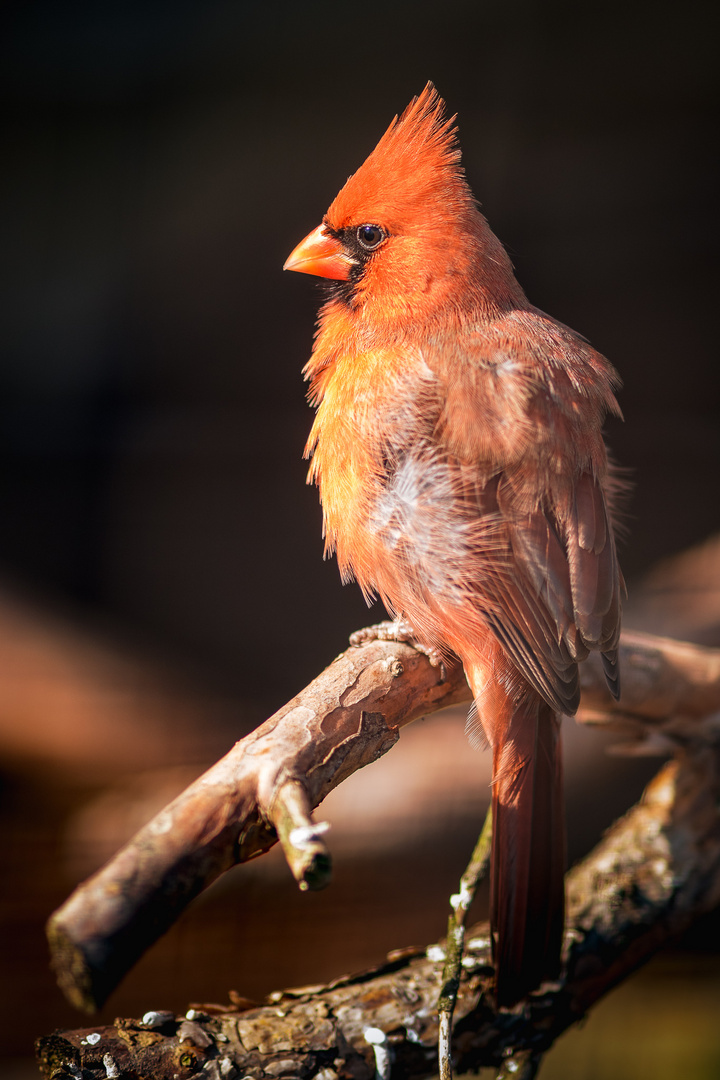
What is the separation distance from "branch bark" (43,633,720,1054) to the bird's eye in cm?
63

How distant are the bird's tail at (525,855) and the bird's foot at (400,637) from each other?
0.13 metres

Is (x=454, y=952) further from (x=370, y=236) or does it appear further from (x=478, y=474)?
(x=370, y=236)

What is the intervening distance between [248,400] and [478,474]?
2037 mm

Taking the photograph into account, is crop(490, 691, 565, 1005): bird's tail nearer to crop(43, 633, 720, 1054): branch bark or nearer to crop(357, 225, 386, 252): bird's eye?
crop(43, 633, 720, 1054): branch bark

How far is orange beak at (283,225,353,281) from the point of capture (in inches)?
51.3

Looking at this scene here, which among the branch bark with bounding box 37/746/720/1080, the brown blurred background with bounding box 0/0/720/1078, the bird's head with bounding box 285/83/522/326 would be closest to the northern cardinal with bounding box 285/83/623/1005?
the bird's head with bounding box 285/83/522/326

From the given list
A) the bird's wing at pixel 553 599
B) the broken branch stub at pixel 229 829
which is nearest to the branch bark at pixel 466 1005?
the broken branch stub at pixel 229 829

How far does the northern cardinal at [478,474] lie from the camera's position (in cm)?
118

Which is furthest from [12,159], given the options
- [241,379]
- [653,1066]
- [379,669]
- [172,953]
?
[653,1066]

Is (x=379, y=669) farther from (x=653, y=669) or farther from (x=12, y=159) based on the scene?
(x=12, y=159)

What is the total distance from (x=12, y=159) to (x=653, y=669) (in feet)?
8.05

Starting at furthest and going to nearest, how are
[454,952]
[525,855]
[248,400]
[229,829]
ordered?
[248,400]
[525,855]
[454,952]
[229,829]

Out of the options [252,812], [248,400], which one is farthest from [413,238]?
[248,400]

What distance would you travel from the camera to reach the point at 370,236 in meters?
1.28
